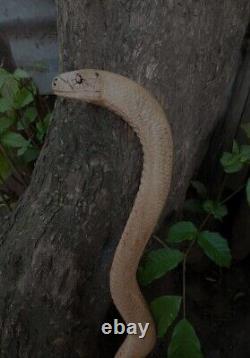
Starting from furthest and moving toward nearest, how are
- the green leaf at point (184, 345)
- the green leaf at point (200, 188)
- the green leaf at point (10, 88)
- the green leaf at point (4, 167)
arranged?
the green leaf at point (4, 167)
the green leaf at point (200, 188)
the green leaf at point (10, 88)
the green leaf at point (184, 345)

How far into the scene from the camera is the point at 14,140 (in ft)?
4.16

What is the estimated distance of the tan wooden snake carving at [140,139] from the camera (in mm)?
837

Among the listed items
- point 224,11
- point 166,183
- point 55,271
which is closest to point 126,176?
point 166,183

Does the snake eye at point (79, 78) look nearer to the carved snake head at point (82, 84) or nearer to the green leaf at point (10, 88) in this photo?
the carved snake head at point (82, 84)

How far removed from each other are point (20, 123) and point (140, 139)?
572 mm

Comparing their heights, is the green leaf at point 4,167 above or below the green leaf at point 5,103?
below

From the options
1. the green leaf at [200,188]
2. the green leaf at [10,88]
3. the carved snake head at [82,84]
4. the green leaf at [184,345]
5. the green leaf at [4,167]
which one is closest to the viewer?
the carved snake head at [82,84]

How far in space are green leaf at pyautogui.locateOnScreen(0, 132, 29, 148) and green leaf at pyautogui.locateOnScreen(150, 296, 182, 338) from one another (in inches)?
23.9

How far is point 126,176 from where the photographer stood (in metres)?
0.98

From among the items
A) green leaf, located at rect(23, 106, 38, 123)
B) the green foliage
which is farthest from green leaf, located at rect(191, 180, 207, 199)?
green leaf, located at rect(23, 106, 38, 123)

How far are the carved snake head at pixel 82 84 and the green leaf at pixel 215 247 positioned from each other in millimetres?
432

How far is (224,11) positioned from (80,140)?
1.40 feet

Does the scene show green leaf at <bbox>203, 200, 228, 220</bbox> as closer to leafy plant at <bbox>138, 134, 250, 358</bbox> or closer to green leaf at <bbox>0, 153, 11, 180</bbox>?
leafy plant at <bbox>138, 134, 250, 358</bbox>

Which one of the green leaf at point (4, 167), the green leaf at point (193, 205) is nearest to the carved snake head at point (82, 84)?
the green leaf at point (193, 205)
